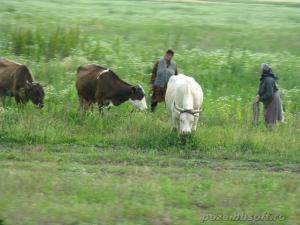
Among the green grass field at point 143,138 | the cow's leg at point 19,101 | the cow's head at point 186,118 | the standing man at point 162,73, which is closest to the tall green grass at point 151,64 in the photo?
the green grass field at point 143,138

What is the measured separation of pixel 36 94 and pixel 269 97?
221 inches

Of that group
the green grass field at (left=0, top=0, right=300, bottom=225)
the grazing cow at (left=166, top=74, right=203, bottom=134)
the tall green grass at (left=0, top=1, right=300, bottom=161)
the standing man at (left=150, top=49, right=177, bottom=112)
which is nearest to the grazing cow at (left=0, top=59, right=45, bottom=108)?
the green grass field at (left=0, top=0, right=300, bottom=225)

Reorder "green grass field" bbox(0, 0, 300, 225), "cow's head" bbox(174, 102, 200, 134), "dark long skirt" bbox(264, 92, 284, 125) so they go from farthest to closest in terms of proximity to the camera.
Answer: "dark long skirt" bbox(264, 92, 284, 125) < "cow's head" bbox(174, 102, 200, 134) < "green grass field" bbox(0, 0, 300, 225)

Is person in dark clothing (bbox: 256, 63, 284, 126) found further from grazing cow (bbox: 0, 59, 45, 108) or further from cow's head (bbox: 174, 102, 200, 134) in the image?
grazing cow (bbox: 0, 59, 45, 108)

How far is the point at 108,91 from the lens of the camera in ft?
57.9

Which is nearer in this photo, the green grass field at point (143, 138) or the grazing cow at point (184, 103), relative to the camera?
the green grass field at point (143, 138)

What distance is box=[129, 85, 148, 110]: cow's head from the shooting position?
58.1 feet

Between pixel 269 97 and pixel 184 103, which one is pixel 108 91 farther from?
pixel 269 97

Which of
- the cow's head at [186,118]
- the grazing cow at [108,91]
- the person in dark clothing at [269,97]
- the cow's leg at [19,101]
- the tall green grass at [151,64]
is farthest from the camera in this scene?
the grazing cow at [108,91]

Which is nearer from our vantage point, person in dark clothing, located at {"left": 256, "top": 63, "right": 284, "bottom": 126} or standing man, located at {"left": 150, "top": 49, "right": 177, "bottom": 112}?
person in dark clothing, located at {"left": 256, "top": 63, "right": 284, "bottom": 126}

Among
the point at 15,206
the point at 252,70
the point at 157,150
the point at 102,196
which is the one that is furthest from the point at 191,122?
the point at 252,70

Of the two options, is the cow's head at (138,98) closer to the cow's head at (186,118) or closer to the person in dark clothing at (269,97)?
the cow's head at (186,118)

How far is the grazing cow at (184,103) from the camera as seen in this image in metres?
15.0

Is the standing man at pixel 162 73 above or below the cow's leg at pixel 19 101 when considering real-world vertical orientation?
above
